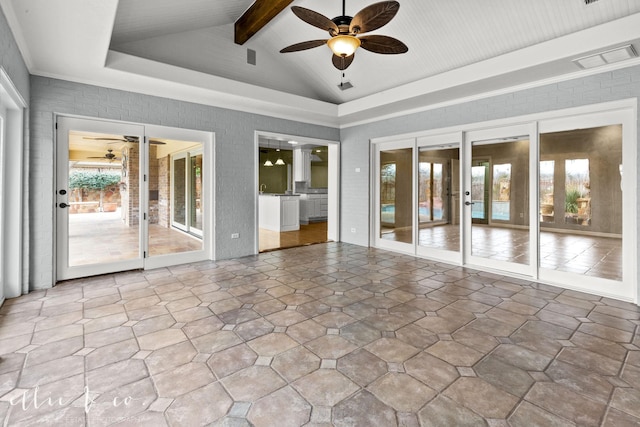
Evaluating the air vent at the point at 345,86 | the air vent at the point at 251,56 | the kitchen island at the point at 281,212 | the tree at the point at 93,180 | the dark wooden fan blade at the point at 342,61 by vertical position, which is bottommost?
the kitchen island at the point at 281,212

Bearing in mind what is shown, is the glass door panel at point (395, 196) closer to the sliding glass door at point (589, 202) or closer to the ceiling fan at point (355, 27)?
the sliding glass door at point (589, 202)

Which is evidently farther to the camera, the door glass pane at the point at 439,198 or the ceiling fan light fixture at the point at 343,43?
the door glass pane at the point at 439,198

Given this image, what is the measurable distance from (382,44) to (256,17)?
2.13m

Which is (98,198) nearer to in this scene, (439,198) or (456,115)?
(439,198)

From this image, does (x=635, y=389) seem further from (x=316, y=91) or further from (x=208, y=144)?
(x=316, y=91)

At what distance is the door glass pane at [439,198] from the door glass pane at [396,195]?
24 centimetres

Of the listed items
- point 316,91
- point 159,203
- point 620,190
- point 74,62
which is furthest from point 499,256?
point 74,62

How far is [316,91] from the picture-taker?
20.4 ft

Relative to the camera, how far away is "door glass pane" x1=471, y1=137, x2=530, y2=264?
441 centimetres

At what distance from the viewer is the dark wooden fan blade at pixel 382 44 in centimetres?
321

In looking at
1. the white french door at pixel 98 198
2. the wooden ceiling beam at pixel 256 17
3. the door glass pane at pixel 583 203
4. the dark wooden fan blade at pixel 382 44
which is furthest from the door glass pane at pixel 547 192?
the white french door at pixel 98 198

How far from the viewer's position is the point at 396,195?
614 centimetres

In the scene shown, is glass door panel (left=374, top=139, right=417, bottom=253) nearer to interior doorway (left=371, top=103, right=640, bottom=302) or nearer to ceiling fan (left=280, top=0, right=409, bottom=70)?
interior doorway (left=371, top=103, right=640, bottom=302)

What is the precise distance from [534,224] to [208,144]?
4.89m
